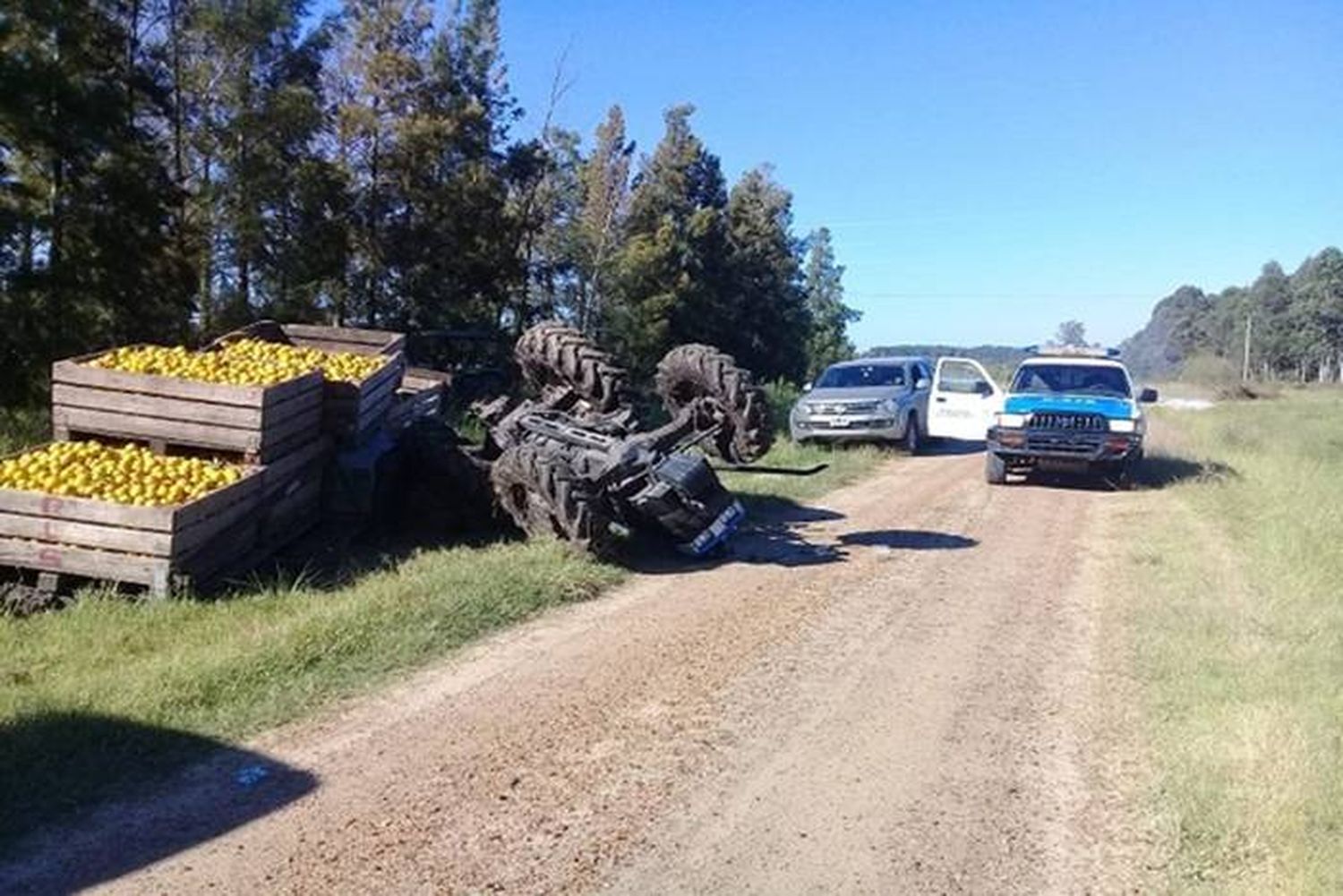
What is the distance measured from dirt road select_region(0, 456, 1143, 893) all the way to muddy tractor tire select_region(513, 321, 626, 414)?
9.07 ft

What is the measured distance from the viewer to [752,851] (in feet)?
14.2

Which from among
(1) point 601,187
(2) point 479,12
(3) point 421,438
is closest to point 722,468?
(3) point 421,438

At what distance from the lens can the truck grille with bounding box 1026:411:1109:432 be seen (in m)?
14.8

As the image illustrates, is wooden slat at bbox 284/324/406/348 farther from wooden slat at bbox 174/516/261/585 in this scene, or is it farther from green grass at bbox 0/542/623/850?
green grass at bbox 0/542/623/850

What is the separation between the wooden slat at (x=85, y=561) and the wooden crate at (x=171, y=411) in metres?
1.27

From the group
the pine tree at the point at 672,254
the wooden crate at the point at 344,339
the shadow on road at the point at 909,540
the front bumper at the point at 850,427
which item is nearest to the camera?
the shadow on road at the point at 909,540

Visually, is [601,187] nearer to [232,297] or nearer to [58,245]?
[232,297]

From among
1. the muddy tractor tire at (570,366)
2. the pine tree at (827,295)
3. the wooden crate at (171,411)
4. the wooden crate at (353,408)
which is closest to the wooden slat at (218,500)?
the wooden crate at (171,411)

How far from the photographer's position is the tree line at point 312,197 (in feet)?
51.9

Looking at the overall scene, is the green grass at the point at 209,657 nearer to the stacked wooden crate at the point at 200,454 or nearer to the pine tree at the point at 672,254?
the stacked wooden crate at the point at 200,454

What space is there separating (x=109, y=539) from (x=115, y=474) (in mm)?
622

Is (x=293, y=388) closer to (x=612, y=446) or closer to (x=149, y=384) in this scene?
(x=149, y=384)

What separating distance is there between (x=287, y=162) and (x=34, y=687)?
18947 millimetres

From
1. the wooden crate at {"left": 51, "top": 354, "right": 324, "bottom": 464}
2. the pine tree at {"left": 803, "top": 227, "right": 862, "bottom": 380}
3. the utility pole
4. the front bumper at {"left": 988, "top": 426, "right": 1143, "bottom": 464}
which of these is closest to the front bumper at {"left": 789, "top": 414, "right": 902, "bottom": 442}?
the front bumper at {"left": 988, "top": 426, "right": 1143, "bottom": 464}
